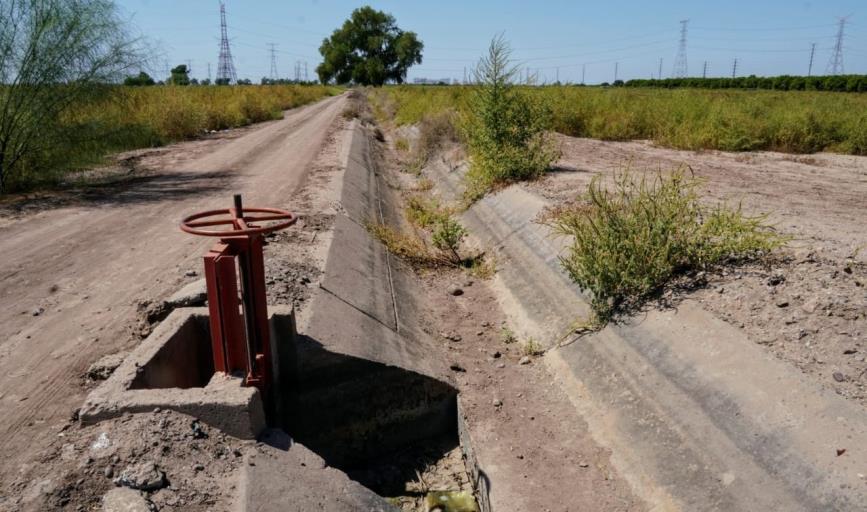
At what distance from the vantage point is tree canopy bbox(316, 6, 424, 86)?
86.6 metres

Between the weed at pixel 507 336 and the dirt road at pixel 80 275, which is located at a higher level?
the dirt road at pixel 80 275

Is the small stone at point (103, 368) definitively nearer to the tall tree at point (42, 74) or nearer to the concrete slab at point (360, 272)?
the concrete slab at point (360, 272)

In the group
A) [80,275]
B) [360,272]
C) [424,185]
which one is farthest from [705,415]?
[424,185]

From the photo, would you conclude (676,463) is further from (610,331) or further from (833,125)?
(833,125)

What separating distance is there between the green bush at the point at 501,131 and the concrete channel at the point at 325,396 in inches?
179

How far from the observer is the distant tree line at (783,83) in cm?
5350

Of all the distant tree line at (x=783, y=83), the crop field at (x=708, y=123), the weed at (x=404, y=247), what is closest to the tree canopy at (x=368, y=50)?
the distant tree line at (x=783, y=83)

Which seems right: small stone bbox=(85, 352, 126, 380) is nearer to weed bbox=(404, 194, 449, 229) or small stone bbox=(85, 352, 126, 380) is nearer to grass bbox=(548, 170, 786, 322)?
grass bbox=(548, 170, 786, 322)

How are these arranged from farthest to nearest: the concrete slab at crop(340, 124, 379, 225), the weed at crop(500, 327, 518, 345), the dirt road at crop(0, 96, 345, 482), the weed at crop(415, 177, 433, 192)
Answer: the weed at crop(415, 177, 433, 192), the concrete slab at crop(340, 124, 379, 225), the weed at crop(500, 327, 518, 345), the dirt road at crop(0, 96, 345, 482)

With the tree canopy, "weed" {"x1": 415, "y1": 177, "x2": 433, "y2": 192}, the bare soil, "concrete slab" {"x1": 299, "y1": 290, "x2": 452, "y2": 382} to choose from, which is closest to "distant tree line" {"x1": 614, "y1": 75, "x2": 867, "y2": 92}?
the tree canopy

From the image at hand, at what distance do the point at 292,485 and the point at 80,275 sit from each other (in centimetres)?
446

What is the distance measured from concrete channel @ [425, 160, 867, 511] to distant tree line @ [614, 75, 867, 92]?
5869 centimetres

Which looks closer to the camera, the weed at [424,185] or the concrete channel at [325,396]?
the concrete channel at [325,396]

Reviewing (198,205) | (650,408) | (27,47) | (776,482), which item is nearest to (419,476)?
(650,408)
